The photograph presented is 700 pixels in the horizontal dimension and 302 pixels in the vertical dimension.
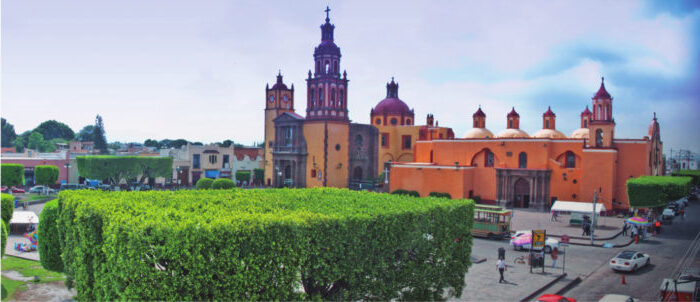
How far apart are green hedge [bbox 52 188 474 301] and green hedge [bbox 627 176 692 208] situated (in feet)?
70.0

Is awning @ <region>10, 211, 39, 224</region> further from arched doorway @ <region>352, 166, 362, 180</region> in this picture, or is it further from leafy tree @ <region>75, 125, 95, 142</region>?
leafy tree @ <region>75, 125, 95, 142</region>

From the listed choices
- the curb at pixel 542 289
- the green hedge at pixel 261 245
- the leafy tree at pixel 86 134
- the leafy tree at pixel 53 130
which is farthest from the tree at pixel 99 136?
the curb at pixel 542 289

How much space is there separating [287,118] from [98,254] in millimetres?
41668

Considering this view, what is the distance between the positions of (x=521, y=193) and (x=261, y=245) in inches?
1398

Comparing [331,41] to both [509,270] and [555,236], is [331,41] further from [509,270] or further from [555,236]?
[509,270]

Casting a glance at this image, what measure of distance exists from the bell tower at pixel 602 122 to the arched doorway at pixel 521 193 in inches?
251

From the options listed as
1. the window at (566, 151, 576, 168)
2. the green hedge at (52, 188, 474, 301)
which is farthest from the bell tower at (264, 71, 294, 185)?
the green hedge at (52, 188, 474, 301)

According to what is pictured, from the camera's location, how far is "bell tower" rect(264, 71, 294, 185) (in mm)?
56031

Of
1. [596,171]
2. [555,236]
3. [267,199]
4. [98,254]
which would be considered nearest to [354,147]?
[596,171]

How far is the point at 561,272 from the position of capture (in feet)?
66.6

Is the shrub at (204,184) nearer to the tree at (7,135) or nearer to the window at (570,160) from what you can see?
the window at (570,160)

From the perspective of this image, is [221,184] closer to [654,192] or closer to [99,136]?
[654,192]

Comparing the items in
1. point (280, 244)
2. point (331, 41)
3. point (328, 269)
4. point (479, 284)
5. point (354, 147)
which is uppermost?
point (331, 41)

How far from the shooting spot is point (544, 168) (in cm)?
3994
